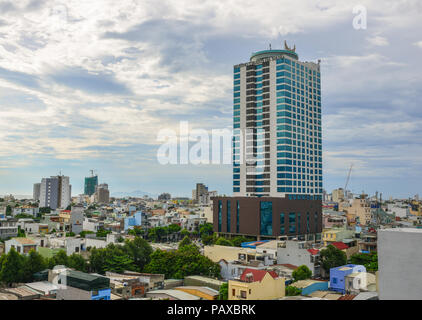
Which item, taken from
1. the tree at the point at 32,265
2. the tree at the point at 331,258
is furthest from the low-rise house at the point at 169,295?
the tree at the point at 331,258

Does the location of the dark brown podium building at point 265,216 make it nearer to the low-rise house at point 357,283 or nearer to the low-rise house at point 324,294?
the low-rise house at point 357,283

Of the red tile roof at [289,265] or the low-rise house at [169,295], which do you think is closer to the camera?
the low-rise house at [169,295]

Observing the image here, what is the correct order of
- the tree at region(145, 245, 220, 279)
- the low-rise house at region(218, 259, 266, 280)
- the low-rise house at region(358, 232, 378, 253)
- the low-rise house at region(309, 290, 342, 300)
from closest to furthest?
the low-rise house at region(309, 290, 342, 300) < the tree at region(145, 245, 220, 279) < the low-rise house at region(218, 259, 266, 280) < the low-rise house at region(358, 232, 378, 253)

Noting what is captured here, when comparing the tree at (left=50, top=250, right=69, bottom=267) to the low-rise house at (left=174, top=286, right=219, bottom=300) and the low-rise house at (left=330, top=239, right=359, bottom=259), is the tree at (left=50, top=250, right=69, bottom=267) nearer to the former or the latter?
the low-rise house at (left=174, top=286, right=219, bottom=300)

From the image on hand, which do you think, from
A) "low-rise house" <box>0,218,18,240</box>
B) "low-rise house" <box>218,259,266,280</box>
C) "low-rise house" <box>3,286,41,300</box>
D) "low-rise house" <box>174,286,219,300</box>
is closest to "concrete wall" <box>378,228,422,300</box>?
"low-rise house" <box>174,286,219,300</box>

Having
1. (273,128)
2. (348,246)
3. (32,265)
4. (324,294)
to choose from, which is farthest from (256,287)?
(273,128)
